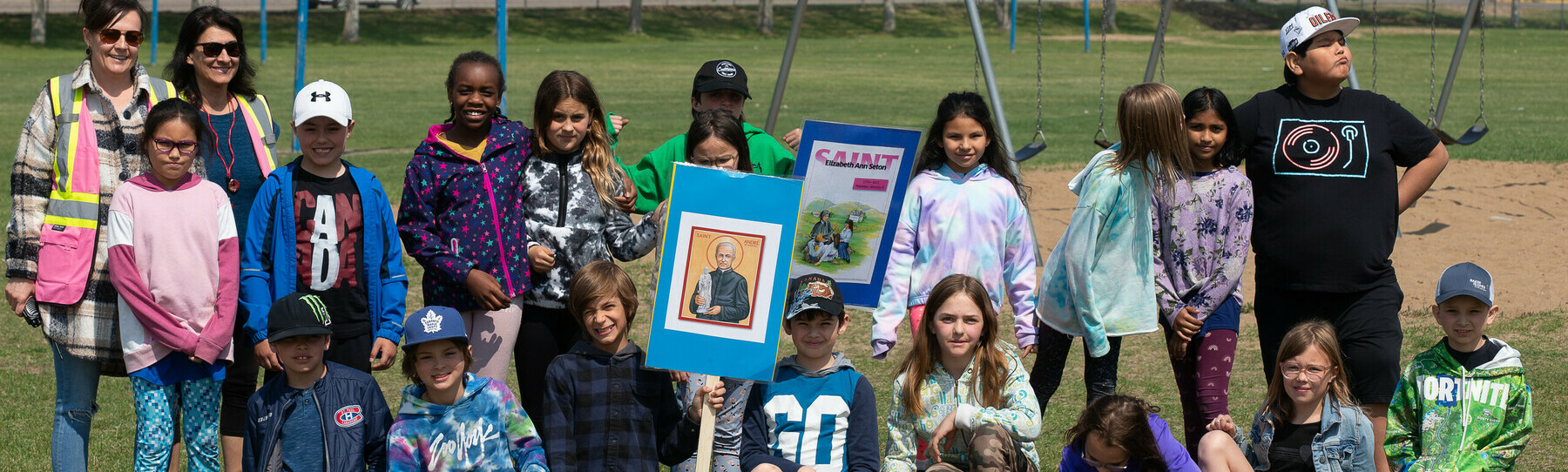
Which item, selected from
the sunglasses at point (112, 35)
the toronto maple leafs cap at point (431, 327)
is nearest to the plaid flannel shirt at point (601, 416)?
the toronto maple leafs cap at point (431, 327)

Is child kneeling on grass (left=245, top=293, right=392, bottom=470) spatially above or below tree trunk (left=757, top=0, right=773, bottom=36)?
below

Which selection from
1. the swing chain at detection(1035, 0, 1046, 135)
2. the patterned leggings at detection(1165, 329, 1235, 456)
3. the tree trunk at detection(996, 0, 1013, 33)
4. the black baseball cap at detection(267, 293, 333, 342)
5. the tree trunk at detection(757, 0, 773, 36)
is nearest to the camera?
the black baseball cap at detection(267, 293, 333, 342)

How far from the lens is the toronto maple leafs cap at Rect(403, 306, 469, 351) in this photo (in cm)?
415

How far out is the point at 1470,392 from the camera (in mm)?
4617

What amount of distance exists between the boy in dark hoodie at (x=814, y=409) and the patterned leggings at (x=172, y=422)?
1.78m

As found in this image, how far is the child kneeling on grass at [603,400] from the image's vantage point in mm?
4402

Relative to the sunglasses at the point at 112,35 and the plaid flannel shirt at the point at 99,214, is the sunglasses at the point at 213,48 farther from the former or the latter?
the plaid flannel shirt at the point at 99,214

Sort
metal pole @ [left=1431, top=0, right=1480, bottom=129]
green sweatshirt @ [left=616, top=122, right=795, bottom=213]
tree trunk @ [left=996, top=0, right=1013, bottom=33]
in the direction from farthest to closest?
tree trunk @ [left=996, top=0, right=1013, bottom=33] → metal pole @ [left=1431, top=0, right=1480, bottom=129] → green sweatshirt @ [left=616, top=122, right=795, bottom=213]

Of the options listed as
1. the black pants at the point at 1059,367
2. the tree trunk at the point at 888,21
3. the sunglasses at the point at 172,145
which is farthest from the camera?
the tree trunk at the point at 888,21

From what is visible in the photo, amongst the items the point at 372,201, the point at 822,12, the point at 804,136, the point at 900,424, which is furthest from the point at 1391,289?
the point at 822,12

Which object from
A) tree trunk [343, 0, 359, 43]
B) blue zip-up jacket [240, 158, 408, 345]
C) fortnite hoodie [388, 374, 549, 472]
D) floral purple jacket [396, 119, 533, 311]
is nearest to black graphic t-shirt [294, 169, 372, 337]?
blue zip-up jacket [240, 158, 408, 345]

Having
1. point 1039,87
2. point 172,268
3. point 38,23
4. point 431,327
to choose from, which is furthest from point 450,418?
point 38,23

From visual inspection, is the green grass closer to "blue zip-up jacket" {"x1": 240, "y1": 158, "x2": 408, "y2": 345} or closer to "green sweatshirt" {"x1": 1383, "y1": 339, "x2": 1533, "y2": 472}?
"green sweatshirt" {"x1": 1383, "y1": 339, "x2": 1533, "y2": 472}

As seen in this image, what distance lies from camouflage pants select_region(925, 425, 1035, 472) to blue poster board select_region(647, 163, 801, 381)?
2.19 feet
